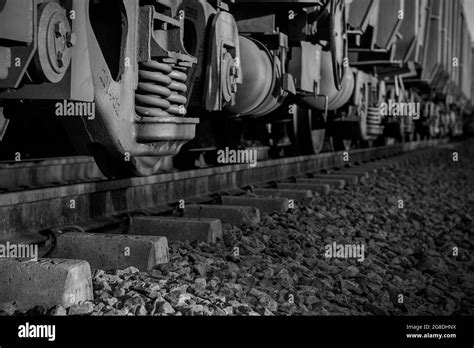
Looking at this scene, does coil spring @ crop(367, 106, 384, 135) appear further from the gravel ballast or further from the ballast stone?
the ballast stone

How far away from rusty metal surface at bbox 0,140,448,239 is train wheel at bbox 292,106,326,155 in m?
1.51

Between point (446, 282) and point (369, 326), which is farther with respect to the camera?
point (446, 282)

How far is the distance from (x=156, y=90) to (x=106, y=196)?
0.80 m

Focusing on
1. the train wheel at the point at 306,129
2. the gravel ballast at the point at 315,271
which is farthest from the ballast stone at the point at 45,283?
the train wheel at the point at 306,129

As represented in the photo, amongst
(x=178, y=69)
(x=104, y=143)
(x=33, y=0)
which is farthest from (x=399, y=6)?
(x=33, y=0)

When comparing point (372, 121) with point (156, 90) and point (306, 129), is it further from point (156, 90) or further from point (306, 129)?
point (156, 90)

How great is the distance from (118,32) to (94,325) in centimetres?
161

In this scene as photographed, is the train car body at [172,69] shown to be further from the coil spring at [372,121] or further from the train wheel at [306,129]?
the coil spring at [372,121]

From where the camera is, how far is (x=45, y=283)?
7.45 ft

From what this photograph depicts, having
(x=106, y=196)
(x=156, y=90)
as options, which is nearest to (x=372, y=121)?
(x=106, y=196)

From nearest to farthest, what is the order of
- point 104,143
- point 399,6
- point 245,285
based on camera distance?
point 245,285 → point 104,143 → point 399,6

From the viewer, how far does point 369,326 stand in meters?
1.99

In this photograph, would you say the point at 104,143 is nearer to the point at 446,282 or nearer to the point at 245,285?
the point at 245,285

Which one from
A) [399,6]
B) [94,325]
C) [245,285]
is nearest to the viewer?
[94,325]
